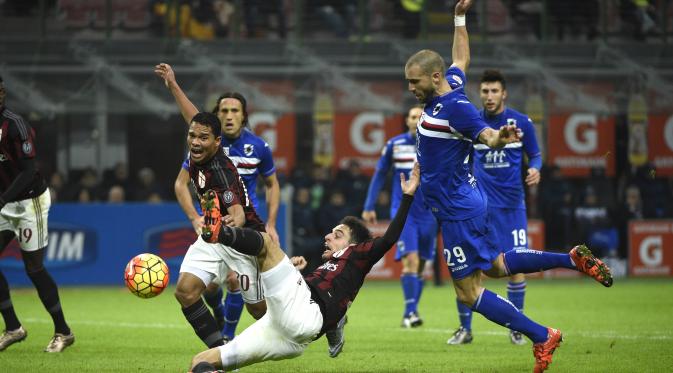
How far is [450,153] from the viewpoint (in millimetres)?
8844

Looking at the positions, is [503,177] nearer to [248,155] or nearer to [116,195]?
[248,155]

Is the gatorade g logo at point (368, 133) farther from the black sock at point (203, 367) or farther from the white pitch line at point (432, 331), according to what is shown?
the black sock at point (203, 367)

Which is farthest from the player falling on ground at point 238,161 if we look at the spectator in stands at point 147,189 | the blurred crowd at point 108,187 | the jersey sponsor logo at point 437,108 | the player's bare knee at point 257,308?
the spectator in stands at point 147,189

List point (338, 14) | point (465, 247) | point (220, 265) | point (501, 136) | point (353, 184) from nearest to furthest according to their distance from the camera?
point (501, 136) < point (220, 265) < point (465, 247) < point (353, 184) < point (338, 14)

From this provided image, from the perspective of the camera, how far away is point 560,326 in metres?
12.6

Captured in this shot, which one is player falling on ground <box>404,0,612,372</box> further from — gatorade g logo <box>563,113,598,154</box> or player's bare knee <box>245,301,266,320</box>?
gatorade g logo <box>563,113,598,154</box>

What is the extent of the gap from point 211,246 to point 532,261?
2656 mm

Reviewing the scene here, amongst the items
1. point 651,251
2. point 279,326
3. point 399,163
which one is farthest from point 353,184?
point 279,326

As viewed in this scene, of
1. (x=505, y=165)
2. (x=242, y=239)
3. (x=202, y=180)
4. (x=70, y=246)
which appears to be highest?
(x=505, y=165)

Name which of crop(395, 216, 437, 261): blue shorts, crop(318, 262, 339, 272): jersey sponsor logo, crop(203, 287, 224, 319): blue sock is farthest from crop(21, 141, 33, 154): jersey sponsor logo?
crop(395, 216, 437, 261): blue shorts

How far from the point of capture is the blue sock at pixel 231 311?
10.3 meters

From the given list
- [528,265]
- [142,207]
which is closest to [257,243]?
[528,265]

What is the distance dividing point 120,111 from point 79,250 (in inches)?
123

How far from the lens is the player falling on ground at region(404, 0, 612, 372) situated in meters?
8.54
